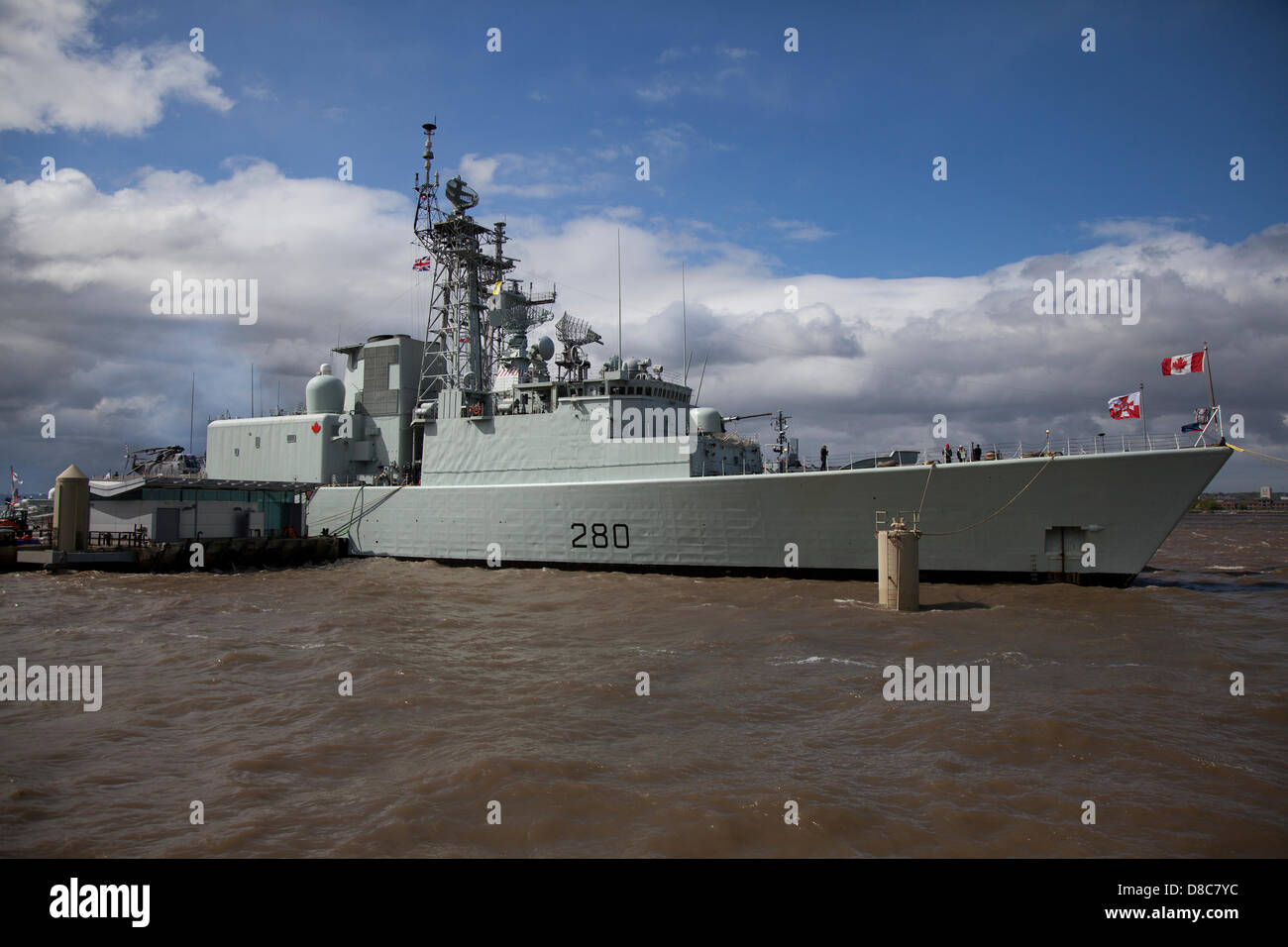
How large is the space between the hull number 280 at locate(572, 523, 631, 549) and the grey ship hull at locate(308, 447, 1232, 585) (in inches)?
1.3

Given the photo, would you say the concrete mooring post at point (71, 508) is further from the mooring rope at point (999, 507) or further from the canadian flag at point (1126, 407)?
the canadian flag at point (1126, 407)

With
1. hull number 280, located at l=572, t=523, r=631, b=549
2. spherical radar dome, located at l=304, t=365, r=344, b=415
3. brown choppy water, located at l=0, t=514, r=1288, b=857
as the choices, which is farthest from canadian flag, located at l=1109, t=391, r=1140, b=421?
spherical radar dome, located at l=304, t=365, r=344, b=415

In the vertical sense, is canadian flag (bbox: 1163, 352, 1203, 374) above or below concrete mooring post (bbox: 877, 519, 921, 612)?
above

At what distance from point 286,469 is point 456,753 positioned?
2377 centimetres

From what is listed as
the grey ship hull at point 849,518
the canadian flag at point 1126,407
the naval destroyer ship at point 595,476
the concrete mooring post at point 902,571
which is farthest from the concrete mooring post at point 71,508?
the canadian flag at point 1126,407

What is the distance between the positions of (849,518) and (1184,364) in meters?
6.94

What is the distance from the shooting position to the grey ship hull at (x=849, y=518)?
14.1 meters

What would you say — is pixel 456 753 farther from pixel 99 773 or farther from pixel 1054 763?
pixel 1054 763

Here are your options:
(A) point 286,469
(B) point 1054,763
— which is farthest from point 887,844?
(A) point 286,469

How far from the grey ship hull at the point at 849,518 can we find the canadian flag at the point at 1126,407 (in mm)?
834

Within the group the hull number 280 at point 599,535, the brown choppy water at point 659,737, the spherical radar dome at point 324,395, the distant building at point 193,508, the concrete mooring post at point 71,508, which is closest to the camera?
the brown choppy water at point 659,737

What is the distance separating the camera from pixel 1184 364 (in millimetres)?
12727

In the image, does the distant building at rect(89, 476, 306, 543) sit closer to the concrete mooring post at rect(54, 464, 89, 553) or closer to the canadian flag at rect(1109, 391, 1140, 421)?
the concrete mooring post at rect(54, 464, 89, 553)

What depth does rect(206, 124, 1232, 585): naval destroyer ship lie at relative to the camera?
14.6 meters
